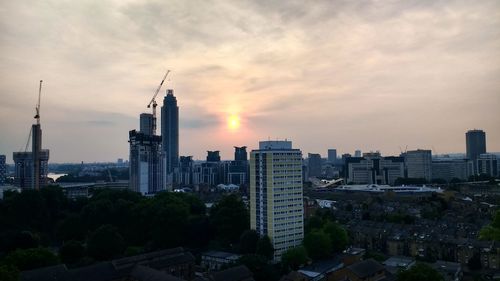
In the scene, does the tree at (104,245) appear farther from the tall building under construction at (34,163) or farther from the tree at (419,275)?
the tall building under construction at (34,163)

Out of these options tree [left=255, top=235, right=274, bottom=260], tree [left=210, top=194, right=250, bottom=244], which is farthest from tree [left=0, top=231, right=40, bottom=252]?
tree [left=255, top=235, right=274, bottom=260]

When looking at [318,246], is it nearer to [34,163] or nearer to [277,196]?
[277,196]

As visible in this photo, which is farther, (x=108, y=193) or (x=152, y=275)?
(x=108, y=193)

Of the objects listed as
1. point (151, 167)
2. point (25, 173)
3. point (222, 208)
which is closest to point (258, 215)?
point (222, 208)

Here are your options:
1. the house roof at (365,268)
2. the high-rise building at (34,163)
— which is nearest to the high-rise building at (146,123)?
the high-rise building at (34,163)

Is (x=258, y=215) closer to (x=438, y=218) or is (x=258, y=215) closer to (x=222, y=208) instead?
(x=222, y=208)

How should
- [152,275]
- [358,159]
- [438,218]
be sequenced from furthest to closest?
[358,159]
[438,218]
[152,275]
